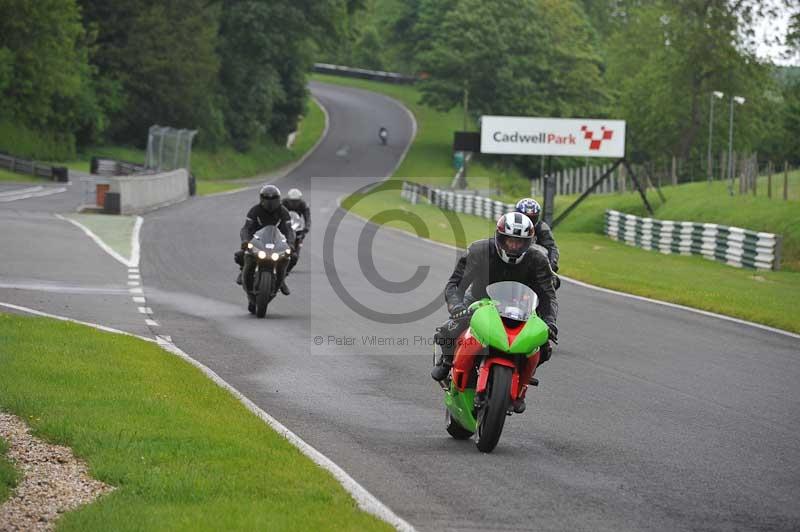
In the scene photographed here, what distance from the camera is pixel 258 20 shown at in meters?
91.4

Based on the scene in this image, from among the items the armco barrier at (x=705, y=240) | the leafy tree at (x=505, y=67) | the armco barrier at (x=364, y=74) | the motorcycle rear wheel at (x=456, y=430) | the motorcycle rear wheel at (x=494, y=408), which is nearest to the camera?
Result: the motorcycle rear wheel at (x=494, y=408)

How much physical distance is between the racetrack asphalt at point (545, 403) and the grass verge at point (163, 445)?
50 cm

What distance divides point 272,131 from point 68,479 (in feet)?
305

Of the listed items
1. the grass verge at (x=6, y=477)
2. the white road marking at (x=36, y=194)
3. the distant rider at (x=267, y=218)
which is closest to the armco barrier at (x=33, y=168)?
the white road marking at (x=36, y=194)

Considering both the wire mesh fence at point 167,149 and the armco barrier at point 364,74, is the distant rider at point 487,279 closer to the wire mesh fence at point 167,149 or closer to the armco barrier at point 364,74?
the wire mesh fence at point 167,149

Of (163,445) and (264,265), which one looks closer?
(163,445)

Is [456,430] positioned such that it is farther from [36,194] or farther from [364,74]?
[364,74]

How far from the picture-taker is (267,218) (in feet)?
65.8

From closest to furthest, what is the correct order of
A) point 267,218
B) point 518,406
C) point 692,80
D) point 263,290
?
1. point 518,406
2. point 263,290
3. point 267,218
4. point 692,80

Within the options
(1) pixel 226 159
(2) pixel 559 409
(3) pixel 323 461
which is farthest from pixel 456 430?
(1) pixel 226 159

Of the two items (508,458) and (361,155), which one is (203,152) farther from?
(508,458)

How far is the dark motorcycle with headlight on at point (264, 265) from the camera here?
63.5 ft

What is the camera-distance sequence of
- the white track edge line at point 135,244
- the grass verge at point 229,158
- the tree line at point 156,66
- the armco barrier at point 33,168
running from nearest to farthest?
the white track edge line at point 135,244 → the armco barrier at point 33,168 → the tree line at point 156,66 → the grass verge at point 229,158

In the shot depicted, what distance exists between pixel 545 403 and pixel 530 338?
3016 mm
